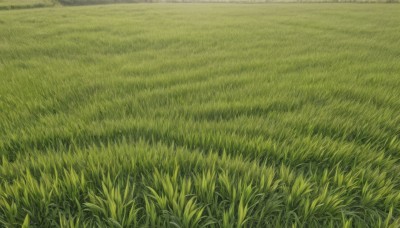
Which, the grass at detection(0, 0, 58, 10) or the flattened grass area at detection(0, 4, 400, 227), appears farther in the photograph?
the grass at detection(0, 0, 58, 10)

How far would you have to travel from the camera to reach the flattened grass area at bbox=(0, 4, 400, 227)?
1.14m

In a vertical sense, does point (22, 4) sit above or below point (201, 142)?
above

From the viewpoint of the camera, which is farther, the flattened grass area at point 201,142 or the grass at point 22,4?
the grass at point 22,4

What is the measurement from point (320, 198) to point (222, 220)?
501mm

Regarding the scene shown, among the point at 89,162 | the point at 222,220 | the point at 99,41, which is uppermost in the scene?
the point at 99,41

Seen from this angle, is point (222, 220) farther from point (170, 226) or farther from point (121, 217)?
point (121, 217)

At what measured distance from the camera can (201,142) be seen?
1.74 meters

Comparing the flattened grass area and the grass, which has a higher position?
the grass

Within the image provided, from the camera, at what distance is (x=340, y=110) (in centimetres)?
227

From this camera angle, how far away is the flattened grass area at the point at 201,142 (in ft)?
3.75

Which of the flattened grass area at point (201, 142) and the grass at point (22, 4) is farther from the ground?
the grass at point (22, 4)

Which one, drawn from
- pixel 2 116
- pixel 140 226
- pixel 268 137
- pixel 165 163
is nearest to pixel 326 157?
pixel 268 137

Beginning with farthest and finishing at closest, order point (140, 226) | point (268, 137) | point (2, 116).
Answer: point (2, 116) < point (268, 137) < point (140, 226)

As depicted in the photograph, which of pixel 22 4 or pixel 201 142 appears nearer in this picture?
pixel 201 142
